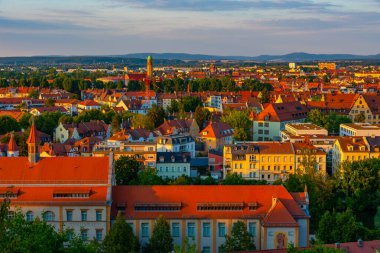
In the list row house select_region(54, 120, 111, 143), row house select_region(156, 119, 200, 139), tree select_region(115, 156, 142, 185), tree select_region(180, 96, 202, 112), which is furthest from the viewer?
tree select_region(180, 96, 202, 112)

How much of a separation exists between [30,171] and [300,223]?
591 inches

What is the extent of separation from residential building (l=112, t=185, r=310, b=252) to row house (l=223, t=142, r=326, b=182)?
2130 centimetres

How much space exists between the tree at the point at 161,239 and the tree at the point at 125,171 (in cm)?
1492

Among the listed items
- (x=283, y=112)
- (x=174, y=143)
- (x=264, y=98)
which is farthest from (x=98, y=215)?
(x=264, y=98)

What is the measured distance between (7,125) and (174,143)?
92.9 ft

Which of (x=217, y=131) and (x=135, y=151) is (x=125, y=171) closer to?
(x=135, y=151)

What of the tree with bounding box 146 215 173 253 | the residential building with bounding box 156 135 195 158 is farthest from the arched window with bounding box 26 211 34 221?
the residential building with bounding box 156 135 195 158

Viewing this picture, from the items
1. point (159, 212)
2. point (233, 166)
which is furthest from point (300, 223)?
point (233, 166)

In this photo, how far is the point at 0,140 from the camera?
69.2 m

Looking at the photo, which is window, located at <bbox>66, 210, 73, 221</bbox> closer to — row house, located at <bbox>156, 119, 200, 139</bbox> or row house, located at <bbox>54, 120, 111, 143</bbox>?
row house, located at <bbox>156, 119, 200, 139</bbox>

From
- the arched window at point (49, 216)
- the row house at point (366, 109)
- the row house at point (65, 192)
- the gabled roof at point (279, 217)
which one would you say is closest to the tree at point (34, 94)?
the row house at point (366, 109)

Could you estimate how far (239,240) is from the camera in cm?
3183

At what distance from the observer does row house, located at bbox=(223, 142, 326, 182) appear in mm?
56125

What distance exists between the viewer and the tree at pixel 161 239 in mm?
31656
